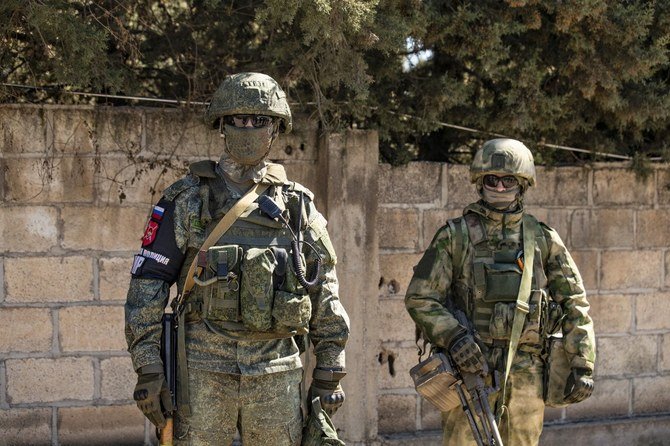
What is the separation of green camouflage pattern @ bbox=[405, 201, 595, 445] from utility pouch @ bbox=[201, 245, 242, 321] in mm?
1075

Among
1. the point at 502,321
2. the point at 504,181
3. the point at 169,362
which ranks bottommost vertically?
the point at 169,362

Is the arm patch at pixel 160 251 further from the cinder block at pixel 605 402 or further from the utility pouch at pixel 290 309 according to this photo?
the cinder block at pixel 605 402

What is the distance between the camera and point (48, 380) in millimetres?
5633

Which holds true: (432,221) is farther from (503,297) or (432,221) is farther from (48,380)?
(48,380)

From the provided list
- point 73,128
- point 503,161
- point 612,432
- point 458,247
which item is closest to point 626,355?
point 612,432

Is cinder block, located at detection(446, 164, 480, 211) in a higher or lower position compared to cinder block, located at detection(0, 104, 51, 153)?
lower

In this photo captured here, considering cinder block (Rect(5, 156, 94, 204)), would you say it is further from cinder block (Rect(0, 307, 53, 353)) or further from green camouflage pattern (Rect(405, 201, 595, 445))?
green camouflage pattern (Rect(405, 201, 595, 445))

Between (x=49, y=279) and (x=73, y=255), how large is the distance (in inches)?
7.5

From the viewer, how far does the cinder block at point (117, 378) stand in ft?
18.7

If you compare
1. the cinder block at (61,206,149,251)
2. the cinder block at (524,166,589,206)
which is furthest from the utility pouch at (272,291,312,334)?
the cinder block at (524,166,589,206)

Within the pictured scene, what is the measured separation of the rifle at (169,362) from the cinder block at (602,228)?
3357 mm

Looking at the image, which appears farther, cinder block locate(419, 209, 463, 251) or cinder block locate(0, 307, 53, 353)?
cinder block locate(419, 209, 463, 251)

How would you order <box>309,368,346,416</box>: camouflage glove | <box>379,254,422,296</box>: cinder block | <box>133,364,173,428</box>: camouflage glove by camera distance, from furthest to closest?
<box>379,254,422,296</box>: cinder block < <box>309,368,346,416</box>: camouflage glove < <box>133,364,173,428</box>: camouflage glove

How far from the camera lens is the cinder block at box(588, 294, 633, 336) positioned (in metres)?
6.62
